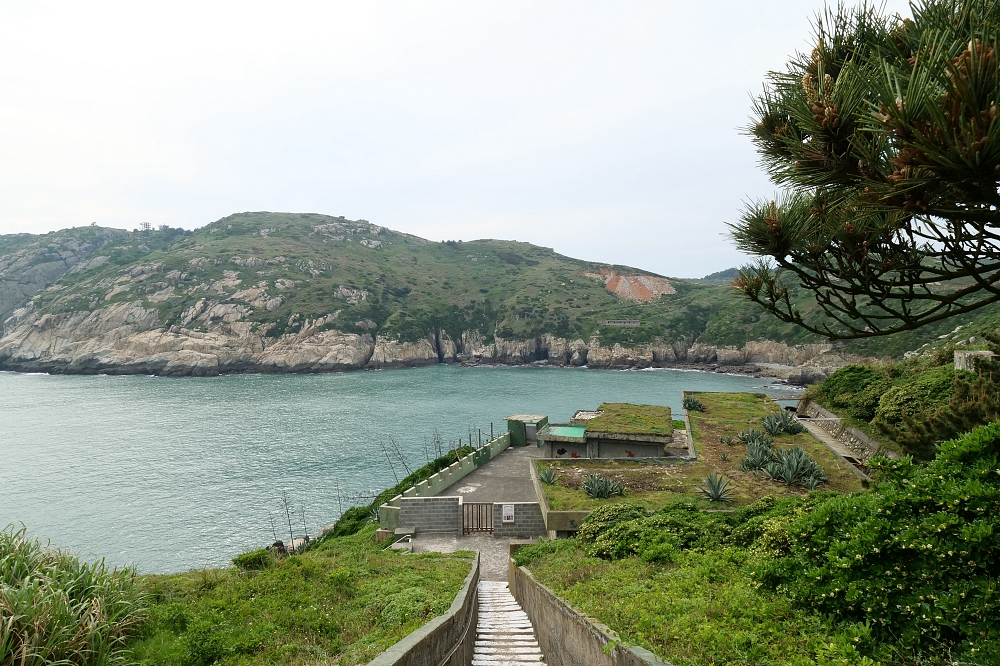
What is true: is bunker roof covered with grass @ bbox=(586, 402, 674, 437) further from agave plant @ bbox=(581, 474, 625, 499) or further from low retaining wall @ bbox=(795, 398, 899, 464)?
agave plant @ bbox=(581, 474, 625, 499)

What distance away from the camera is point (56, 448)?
45.7 m

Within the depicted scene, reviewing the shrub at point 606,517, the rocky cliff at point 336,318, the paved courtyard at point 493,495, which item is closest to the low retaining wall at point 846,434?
→ the shrub at point 606,517

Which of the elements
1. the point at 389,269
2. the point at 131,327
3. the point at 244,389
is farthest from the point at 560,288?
the point at 131,327

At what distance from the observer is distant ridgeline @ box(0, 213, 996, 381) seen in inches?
4102

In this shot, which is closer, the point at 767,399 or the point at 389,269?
the point at 767,399

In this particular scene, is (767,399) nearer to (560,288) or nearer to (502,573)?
(502,573)

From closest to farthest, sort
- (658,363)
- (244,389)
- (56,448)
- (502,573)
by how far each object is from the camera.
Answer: (502,573) < (56,448) < (244,389) < (658,363)

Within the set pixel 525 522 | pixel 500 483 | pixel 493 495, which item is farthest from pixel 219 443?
pixel 525 522

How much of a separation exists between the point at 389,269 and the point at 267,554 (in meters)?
161

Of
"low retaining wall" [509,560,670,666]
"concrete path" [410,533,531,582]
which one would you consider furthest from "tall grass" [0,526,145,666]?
"concrete path" [410,533,531,582]

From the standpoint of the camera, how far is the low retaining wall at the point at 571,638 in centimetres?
436

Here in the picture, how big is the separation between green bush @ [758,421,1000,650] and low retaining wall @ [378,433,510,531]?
15537mm

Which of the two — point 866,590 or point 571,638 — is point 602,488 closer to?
point 571,638

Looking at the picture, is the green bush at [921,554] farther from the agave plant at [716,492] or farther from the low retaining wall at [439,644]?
the agave plant at [716,492]
